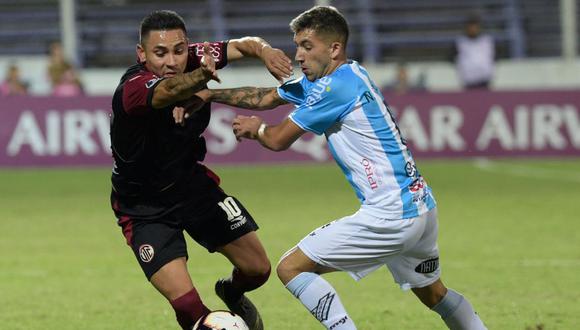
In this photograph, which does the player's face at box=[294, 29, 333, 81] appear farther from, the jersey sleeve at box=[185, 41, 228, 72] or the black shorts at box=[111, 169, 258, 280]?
the black shorts at box=[111, 169, 258, 280]

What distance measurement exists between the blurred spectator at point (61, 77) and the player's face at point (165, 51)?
13.5 metres

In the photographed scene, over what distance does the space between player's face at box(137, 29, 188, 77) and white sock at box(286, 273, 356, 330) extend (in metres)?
1.40

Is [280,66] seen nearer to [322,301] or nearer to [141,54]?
[141,54]

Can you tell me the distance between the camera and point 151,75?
21.3ft

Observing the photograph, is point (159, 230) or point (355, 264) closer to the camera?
point (355, 264)

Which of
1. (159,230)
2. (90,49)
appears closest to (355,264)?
(159,230)

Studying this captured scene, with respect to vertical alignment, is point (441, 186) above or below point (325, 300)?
below

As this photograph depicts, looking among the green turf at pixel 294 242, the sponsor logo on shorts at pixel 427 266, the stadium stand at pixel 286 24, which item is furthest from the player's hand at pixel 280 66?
the stadium stand at pixel 286 24

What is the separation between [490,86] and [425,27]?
410 cm

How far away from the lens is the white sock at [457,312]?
660 centimetres

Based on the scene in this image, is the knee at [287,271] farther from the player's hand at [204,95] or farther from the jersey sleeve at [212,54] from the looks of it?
the jersey sleeve at [212,54]

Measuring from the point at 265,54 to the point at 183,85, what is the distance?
792mm

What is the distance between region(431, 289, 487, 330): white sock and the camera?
6.60 m

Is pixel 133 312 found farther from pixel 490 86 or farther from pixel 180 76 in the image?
pixel 490 86
